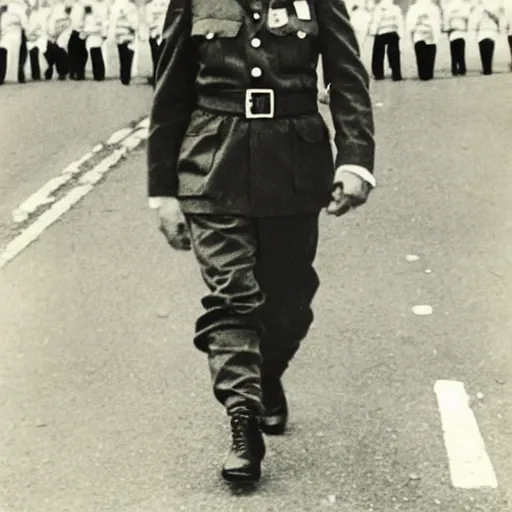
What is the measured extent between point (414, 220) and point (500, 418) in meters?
3.25

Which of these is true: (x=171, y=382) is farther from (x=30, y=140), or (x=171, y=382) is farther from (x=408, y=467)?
(x=30, y=140)

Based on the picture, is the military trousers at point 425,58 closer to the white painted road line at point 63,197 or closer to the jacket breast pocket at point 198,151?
the white painted road line at point 63,197

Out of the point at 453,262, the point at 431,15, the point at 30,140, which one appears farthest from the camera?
the point at 431,15

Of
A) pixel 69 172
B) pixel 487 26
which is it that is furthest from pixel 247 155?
pixel 69 172

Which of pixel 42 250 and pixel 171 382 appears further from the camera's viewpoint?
pixel 42 250

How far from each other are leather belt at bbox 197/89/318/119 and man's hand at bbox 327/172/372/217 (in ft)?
0.85

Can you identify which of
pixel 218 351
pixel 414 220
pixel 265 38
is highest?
pixel 265 38

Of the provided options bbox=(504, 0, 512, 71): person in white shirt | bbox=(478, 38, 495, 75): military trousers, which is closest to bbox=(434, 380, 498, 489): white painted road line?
bbox=(504, 0, 512, 71): person in white shirt

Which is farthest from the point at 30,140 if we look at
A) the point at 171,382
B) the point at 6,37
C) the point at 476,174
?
the point at 171,382

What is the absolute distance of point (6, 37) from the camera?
13.4m

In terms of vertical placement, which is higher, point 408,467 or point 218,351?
point 218,351

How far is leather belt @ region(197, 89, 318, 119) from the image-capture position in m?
4.36

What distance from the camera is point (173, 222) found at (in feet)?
14.7

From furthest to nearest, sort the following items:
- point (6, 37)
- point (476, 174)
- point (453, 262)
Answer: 1. point (6, 37)
2. point (476, 174)
3. point (453, 262)
